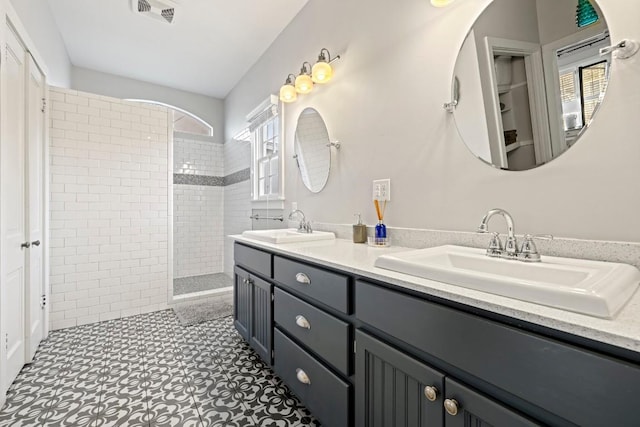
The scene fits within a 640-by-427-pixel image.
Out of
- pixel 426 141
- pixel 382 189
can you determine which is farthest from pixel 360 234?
pixel 426 141

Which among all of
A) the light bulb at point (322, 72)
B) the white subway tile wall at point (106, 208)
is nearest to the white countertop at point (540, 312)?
the light bulb at point (322, 72)

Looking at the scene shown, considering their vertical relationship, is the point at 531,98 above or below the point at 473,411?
above

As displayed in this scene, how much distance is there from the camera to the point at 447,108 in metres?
1.31

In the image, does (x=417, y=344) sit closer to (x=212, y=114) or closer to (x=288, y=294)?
(x=288, y=294)

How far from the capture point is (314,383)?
125 cm

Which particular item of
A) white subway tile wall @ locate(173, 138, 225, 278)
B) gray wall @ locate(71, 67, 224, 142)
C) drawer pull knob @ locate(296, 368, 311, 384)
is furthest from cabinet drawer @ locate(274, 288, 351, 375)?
gray wall @ locate(71, 67, 224, 142)

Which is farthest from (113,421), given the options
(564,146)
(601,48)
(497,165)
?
(601,48)

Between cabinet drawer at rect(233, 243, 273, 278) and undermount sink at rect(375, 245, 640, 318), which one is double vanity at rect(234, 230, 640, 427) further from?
cabinet drawer at rect(233, 243, 273, 278)

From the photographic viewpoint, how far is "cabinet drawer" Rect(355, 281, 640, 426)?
0.47 meters

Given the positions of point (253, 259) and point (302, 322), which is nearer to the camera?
point (302, 322)

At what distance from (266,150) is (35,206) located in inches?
75.2

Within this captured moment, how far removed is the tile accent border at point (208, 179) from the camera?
4.07 m

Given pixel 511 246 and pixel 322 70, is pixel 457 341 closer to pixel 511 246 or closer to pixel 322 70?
pixel 511 246

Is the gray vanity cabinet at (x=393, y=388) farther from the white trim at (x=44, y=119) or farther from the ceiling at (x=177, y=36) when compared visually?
the ceiling at (x=177, y=36)
